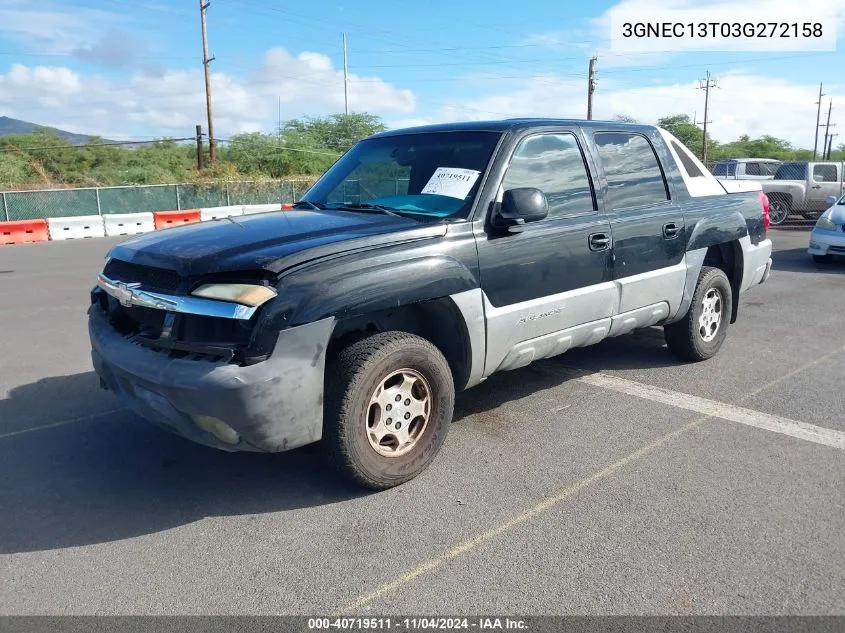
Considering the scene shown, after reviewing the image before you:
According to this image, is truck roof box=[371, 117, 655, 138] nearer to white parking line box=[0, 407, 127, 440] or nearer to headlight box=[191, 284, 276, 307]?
headlight box=[191, 284, 276, 307]

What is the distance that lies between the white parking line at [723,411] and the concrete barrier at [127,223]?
18386 mm

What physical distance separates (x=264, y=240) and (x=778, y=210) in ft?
60.6

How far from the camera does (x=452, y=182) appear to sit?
416 centimetres

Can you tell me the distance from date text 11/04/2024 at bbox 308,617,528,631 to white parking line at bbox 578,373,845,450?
8.60 feet

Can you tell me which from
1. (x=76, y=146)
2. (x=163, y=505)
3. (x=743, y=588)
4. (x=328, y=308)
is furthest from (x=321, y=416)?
(x=76, y=146)

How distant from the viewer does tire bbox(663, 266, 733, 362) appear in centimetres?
555

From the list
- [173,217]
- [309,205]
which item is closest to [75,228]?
[173,217]

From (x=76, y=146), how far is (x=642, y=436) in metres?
46.7

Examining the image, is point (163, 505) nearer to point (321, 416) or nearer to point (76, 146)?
point (321, 416)

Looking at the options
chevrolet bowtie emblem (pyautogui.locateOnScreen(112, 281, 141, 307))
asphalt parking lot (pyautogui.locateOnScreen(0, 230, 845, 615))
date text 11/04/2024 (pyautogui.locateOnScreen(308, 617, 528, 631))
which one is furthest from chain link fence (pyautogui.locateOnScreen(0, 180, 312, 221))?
date text 11/04/2024 (pyautogui.locateOnScreen(308, 617, 528, 631))

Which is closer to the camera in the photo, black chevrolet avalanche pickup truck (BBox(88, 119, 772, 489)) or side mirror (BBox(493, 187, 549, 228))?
black chevrolet avalanche pickup truck (BBox(88, 119, 772, 489))

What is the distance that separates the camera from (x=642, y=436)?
4316mm

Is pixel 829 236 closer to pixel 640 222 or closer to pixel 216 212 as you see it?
pixel 640 222

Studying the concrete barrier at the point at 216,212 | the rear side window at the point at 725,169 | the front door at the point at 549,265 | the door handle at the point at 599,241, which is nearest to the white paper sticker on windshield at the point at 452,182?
the front door at the point at 549,265
